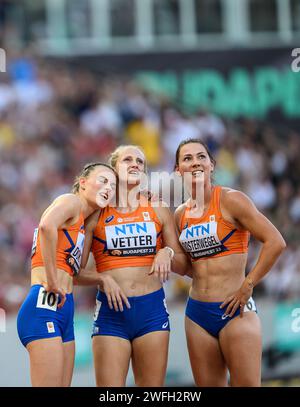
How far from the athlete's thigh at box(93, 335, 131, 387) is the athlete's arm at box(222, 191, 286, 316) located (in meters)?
0.93

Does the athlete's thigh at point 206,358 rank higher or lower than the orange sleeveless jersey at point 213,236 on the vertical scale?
lower

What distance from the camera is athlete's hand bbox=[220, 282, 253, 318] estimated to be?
22.5 feet

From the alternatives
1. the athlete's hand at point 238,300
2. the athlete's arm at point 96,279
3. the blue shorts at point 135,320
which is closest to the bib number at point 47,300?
the athlete's arm at point 96,279

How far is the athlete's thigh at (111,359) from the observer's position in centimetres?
677

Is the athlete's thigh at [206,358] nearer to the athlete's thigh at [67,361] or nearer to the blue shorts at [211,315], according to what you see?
the blue shorts at [211,315]

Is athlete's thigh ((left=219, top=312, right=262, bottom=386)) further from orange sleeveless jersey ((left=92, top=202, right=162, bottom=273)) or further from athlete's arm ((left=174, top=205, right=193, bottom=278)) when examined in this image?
orange sleeveless jersey ((left=92, top=202, right=162, bottom=273))

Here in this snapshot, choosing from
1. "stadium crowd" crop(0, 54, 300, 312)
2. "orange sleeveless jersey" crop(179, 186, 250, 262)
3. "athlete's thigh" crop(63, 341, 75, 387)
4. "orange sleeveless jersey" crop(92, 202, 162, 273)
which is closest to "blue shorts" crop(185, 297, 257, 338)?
"orange sleeveless jersey" crop(179, 186, 250, 262)

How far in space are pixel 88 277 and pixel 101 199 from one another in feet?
2.20

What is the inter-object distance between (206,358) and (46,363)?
1433mm

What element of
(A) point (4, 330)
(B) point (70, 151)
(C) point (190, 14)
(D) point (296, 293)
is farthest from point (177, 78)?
(A) point (4, 330)

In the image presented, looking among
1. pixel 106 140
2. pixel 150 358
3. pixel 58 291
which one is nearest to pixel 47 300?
pixel 58 291

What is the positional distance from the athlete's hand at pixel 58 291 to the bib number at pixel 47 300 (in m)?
0.03

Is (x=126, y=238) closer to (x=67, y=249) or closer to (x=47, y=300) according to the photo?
(x=67, y=249)

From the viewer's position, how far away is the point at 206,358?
23.0 feet
